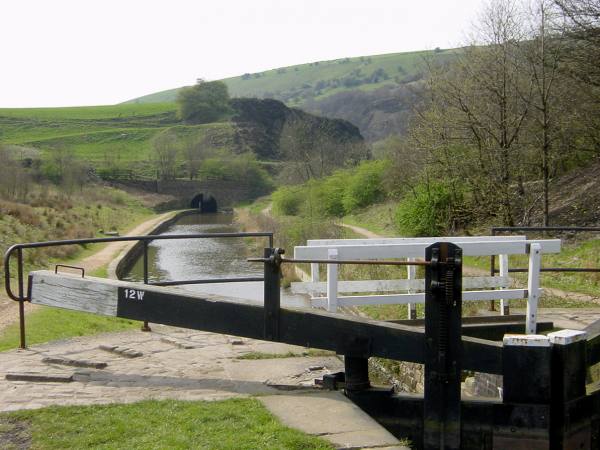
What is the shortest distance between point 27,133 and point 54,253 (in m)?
90.6

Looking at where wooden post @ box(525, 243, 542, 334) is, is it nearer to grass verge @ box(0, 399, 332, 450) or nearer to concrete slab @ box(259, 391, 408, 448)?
concrete slab @ box(259, 391, 408, 448)

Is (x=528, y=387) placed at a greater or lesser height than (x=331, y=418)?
greater

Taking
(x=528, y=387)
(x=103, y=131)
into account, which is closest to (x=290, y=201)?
(x=528, y=387)

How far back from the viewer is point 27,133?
348 feet

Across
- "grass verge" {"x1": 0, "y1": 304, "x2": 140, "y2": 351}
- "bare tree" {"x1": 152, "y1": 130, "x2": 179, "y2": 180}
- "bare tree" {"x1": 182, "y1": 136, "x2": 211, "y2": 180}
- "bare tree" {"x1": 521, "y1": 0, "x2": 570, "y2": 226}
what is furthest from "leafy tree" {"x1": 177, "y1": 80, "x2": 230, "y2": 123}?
"grass verge" {"x1": 0, "y1": 304, "x2": 140, "y2": 351}

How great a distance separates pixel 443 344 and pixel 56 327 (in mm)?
6211

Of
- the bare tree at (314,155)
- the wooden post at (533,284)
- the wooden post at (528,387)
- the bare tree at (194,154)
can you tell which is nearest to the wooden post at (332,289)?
the wooden post at (528,387)

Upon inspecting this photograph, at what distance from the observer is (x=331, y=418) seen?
5.05 meters

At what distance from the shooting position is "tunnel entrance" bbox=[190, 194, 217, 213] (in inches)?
3182

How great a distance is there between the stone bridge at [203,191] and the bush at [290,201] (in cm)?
3342

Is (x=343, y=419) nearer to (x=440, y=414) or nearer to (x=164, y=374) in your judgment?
(x=440, y=414)

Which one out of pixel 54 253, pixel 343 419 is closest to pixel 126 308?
pixel 343 419

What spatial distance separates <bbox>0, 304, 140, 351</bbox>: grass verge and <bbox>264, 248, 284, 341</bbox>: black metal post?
3438 mm

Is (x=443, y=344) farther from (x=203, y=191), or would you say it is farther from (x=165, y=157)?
(x=165, y=157)
